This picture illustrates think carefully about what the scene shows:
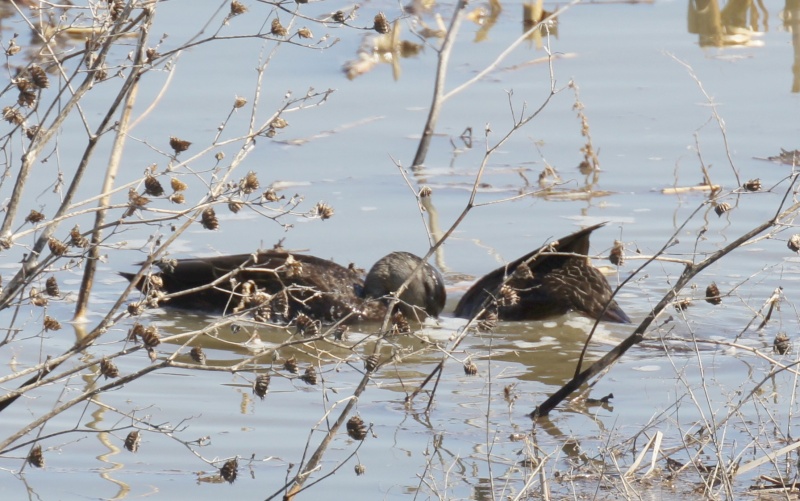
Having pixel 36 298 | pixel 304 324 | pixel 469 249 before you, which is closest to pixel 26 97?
pixel 36 298

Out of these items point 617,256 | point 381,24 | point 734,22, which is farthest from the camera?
point 734,22

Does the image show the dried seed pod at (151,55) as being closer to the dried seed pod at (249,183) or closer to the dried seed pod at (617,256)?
the dried seed pod at (249,183)

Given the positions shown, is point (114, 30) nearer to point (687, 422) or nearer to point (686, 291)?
point (687, 422)

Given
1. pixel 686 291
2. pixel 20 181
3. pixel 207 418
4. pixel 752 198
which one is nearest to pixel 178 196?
pixel 20 181

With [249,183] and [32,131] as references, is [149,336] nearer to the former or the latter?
[249,183]

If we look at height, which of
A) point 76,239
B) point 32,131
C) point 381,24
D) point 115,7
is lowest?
point 76,239

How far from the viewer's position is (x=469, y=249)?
26.2 ft

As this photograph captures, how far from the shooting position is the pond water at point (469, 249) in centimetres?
458

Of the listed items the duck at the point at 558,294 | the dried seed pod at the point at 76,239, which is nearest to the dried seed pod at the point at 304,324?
the dried seed pod at the point at 76,239

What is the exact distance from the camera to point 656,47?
1168 centimetres

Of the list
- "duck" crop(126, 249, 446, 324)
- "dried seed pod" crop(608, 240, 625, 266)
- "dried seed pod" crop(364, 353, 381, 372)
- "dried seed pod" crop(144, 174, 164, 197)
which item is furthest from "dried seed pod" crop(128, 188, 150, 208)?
"duck" crop(126, 249, 446, 324)

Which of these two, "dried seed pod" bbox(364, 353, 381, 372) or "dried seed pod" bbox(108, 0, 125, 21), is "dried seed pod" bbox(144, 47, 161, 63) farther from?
"dried seed pod" bbox(364, 353, 381, 372)

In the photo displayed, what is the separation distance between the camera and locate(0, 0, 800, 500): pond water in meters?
4.58

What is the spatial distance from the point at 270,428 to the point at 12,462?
0.94 m
